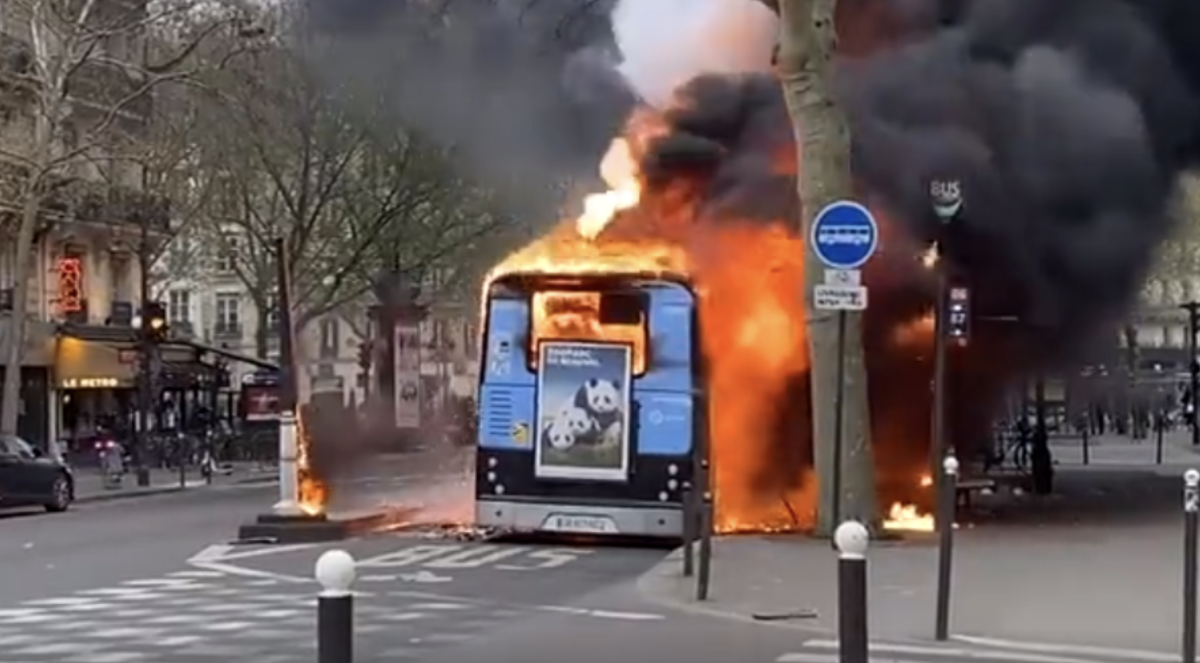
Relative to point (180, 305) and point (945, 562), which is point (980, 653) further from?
point (180, 305)

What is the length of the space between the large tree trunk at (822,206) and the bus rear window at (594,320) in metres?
1.89

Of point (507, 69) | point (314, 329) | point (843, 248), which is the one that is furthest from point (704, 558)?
point (314, 329)

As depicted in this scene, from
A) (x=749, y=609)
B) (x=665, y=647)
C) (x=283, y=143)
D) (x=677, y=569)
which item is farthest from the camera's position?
(x=283, y=143)

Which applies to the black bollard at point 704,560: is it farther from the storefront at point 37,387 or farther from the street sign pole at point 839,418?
the storefront at point 37,387

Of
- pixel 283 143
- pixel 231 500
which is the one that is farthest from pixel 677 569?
pixel 283 143

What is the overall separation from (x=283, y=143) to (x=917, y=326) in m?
25.8

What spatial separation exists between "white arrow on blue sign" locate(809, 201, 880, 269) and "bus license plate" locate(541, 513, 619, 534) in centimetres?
649

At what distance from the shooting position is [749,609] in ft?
52.2

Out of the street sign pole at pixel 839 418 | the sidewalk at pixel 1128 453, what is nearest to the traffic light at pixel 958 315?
the street sign pole at pixel 839 418

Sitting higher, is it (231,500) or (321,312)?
(321,312)

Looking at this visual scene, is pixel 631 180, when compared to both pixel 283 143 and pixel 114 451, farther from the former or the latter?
pixel 283 143

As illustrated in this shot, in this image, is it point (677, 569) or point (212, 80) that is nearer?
point (677, 569)

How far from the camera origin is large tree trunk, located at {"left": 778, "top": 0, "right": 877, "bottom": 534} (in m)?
21.7

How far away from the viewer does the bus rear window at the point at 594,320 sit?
22297 millimetres
